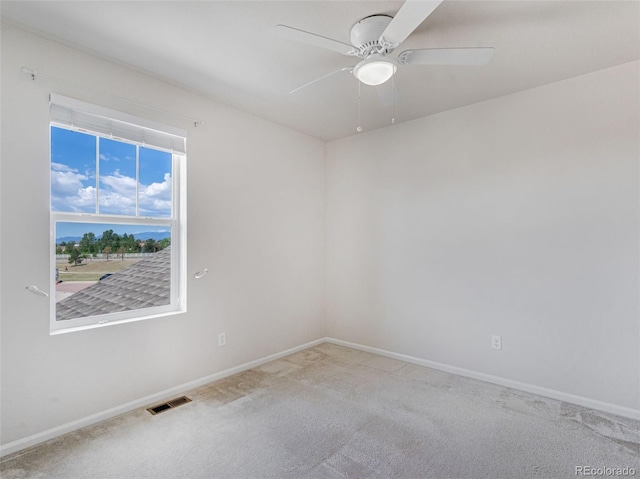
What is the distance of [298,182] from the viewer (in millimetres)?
3965

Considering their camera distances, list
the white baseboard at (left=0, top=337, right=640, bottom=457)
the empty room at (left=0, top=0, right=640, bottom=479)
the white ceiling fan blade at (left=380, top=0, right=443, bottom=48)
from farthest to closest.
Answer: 1. the white baseboard at (left=0, top=337, right=640, bottom=457)
2. the empty room at (left=0, top=0, right=640, bottom=479)
3. the white ceiling fan blade at (left=380, top=0, right=443, bottom=48)

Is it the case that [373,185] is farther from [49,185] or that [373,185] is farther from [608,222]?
[49,185]

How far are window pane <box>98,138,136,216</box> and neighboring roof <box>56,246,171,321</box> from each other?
1.50 feet

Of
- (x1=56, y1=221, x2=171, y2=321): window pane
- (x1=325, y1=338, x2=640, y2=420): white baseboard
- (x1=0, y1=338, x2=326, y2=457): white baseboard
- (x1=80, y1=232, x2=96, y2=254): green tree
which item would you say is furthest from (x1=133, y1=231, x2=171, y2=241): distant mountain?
(x1=325, y1=338, x2=640, y2=420): white baseboard

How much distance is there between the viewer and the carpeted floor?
188 cm

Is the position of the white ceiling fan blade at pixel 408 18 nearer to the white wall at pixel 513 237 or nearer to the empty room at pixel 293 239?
the empty room at pixel 293 239

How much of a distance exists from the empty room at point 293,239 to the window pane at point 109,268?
15mm

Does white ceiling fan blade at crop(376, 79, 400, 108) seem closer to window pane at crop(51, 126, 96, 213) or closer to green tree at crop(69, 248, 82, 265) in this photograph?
window pane at crop(51, 126, 96, 213)

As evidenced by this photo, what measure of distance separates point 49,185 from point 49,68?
0.76m

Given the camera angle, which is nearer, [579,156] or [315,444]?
[315,444]

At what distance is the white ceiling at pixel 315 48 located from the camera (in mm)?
1878

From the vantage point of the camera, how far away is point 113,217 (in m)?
2.54

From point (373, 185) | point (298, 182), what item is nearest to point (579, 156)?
point (373, 185)

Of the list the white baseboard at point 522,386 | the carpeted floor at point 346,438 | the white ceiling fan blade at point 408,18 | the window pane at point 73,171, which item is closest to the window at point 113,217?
the window pane at point 73,171
